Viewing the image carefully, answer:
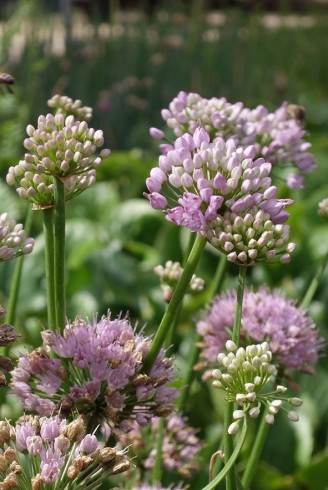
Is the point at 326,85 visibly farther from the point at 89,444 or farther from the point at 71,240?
the point at 89,444

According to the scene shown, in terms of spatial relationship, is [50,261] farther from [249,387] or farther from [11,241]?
[249,387]

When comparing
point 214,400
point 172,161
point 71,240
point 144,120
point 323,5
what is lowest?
point 214,400

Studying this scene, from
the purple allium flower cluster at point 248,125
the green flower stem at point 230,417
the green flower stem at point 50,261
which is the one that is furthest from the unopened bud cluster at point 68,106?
the green flower stem at point 230,417

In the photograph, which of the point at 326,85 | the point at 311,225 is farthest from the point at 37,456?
the point at 326,85

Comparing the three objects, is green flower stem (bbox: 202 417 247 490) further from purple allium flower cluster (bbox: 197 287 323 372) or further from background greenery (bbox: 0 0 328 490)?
background greenery (bbox: 0 0 328 490)

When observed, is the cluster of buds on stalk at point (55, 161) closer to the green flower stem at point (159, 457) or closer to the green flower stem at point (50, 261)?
the green flower stem at point (50, 261)

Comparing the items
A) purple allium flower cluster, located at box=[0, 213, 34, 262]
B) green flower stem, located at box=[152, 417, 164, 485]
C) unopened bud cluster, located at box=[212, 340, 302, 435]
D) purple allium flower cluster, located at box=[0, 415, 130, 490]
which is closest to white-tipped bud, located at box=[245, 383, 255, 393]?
unopened bud cluster, located at box=[212, 340, 302, 435]

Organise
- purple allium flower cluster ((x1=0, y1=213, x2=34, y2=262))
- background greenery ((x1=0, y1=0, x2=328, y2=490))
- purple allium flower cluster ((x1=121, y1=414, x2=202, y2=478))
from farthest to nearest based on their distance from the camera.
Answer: background greenery ((x1=0, y1=0, x2=328, y2=490)), purple allium flower cluster ((x1=121, y1=414, x2=202, y2=478)), purple allium flower cluster ((x1=0, y1=213, x2=34, y2=262))
